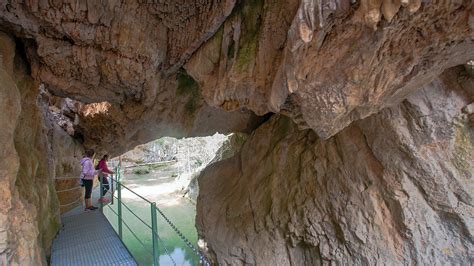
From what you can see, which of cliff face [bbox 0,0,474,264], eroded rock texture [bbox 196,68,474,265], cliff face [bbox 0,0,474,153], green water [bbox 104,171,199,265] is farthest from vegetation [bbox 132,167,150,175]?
eroded rock texture [bbox 196,68,474,265]

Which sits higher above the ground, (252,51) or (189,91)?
(189,91)

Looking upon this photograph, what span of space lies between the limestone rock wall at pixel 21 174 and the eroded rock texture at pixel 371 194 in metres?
2.62

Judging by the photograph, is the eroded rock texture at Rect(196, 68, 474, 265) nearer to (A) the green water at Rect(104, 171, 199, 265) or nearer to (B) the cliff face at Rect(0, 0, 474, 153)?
(B) the cliff face at Rect(0, 0, 474, 153)

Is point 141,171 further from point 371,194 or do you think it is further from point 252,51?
point 371,194

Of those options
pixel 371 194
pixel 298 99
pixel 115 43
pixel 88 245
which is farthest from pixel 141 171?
pixel 298 99

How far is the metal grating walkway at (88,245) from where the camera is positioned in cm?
337

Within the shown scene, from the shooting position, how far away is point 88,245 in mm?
3838

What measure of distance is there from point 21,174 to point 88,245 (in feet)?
4.18

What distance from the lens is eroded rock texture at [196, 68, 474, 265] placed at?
9.51ft

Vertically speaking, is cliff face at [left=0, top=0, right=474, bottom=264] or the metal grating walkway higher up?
cliff face at [left=0, top=0, right=474, bottom=264]

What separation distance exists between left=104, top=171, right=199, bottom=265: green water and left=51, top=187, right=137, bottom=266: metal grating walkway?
93cm

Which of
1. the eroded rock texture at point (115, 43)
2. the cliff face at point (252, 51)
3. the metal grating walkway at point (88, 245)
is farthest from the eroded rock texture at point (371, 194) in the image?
the eroded rock texture at point (115, 43)

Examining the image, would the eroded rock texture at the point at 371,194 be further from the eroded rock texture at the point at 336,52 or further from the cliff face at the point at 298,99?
the eroded rock texture at the point at 336,52

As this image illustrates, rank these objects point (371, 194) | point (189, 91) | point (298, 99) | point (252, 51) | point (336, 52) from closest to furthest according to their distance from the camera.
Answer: point (336, 52) < point (298, 99) < point (252, 51) < point (371, 194) < point (189, 91)
